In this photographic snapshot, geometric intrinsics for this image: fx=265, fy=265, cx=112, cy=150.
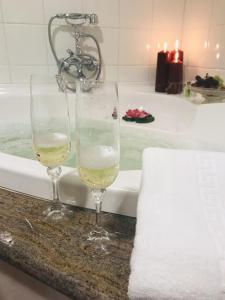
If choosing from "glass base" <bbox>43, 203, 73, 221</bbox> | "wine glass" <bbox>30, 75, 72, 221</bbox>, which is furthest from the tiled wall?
"glass base" <bbox>43, 203, 73, 221</bbox>

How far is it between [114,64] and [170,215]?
51.9 inches

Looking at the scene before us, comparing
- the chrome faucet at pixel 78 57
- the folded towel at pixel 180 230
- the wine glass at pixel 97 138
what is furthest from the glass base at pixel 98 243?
the chrome faucet at pixel 78 57

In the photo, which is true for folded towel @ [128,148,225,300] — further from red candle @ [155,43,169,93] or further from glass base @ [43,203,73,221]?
red candle @ [155,43,169,93]

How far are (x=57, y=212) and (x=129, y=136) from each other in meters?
0.76

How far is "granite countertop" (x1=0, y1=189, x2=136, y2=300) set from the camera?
346 millimetres

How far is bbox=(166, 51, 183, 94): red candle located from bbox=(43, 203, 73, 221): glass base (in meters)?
1.11

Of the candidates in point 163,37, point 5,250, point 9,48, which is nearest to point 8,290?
point 5,250

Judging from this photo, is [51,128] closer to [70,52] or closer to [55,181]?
[55,181]

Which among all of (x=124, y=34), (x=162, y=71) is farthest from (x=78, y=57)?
(x=162, y=71)

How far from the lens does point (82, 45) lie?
1.42 meters

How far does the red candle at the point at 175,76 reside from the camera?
1.40m

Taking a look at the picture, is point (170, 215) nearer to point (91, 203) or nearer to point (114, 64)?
point (91, 203)

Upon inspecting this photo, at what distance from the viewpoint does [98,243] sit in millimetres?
407

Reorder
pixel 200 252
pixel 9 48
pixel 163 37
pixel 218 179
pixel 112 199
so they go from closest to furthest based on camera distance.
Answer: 1. pixel 200 252
2. pixel 218 179
3. pixel 112 199
4. pixel 9 48
5. pixel 163 37
